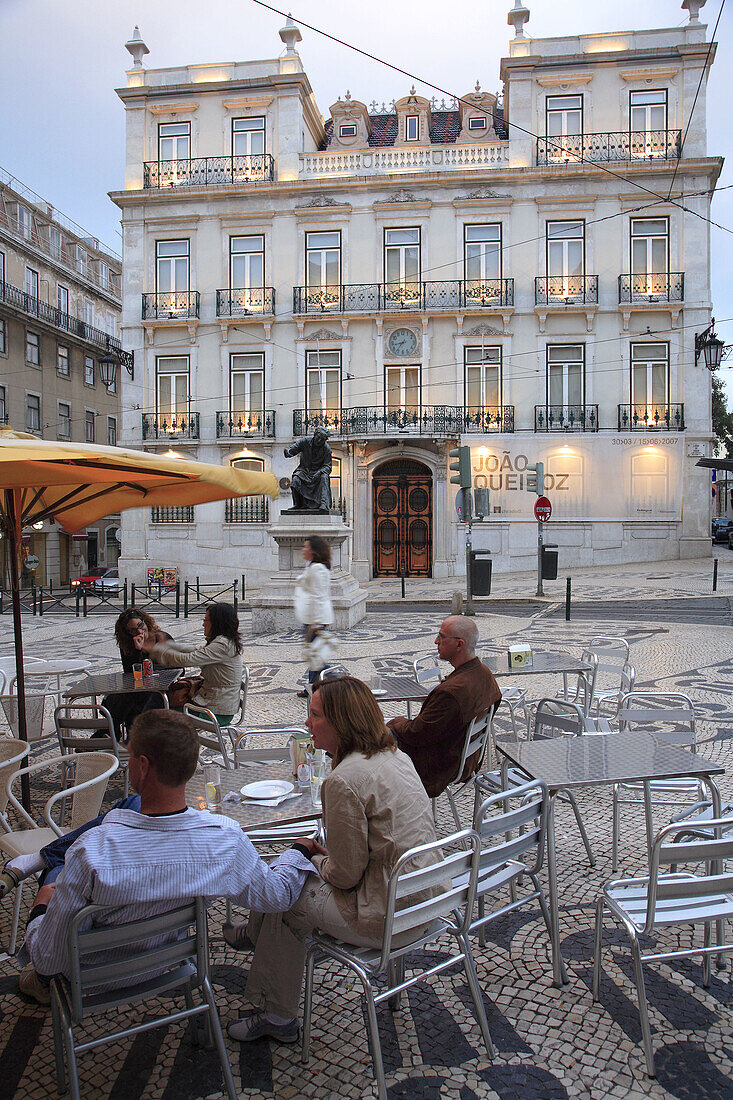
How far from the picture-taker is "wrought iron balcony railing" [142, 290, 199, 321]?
80.3ft

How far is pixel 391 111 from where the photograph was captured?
27.6 m

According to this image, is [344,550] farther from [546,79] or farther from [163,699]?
[546,79]

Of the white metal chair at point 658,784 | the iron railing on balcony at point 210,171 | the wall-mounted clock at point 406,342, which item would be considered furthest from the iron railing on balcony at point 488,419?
the white metal chair at point 658,784

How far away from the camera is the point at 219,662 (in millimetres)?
5043

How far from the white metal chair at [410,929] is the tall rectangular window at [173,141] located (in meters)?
27.2

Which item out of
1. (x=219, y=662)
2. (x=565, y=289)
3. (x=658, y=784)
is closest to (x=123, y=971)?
(x=658, y=784)

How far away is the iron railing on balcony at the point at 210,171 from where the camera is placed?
24.4 metres

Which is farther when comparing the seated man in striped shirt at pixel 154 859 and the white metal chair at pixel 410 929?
the white metal chair at pixel 410 929

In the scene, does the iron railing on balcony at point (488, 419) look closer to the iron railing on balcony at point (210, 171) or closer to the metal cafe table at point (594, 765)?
the iron railing on balcony at point (210, 171)

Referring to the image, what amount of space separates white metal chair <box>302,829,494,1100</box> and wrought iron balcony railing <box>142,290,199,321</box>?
24422 millimetres

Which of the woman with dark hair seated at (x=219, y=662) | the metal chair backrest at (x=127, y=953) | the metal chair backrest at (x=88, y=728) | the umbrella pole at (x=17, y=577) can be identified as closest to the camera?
the metal chair backrest at (x=127, y=953)

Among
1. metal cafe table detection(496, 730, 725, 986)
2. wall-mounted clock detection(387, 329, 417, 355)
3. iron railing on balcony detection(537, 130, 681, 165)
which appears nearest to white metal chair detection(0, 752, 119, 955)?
metal cafe table detection(496, 730, 725, 986)

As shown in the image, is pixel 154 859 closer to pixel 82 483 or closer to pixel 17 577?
pixel 82 483

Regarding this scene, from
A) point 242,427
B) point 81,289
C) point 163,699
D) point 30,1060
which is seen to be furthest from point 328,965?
point 81,289
